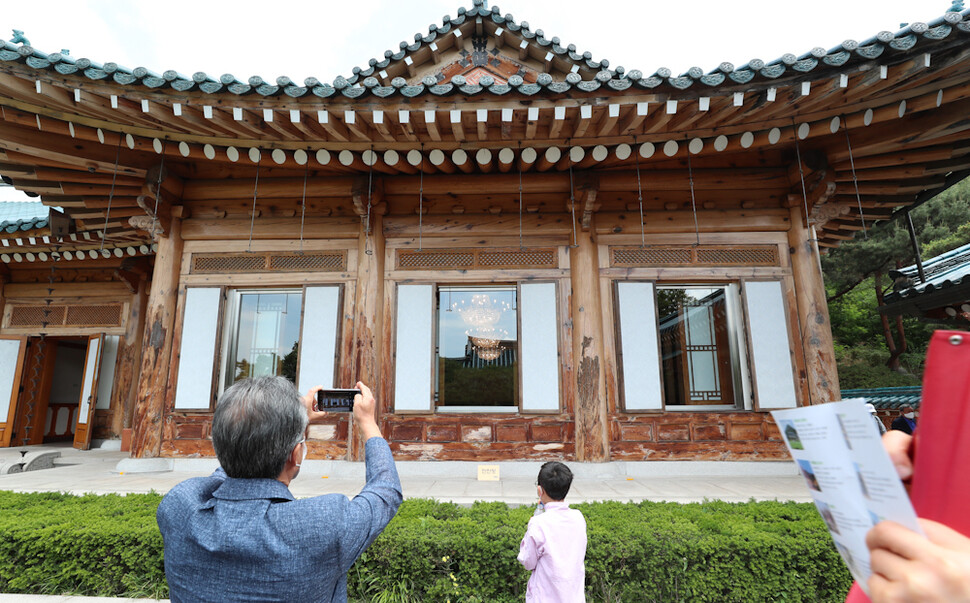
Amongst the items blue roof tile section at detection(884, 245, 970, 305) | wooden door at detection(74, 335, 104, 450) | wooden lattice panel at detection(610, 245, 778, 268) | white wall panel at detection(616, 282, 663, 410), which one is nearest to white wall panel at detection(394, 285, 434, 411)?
white wall panel at detection(616, 282, 663, 410)

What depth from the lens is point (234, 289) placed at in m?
6.63

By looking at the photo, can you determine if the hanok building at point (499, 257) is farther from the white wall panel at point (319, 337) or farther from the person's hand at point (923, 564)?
the person's hand at point (923, 564)

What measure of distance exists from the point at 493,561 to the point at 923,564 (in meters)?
2.53

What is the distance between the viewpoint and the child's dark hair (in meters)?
2.16

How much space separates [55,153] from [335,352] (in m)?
3.82

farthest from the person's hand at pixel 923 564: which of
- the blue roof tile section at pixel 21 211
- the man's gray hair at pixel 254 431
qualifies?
the blue roof tile section at pixel 21 211

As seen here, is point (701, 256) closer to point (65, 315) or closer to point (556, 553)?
point (556, 553)

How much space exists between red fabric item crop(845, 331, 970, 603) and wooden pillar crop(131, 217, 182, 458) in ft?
24.0

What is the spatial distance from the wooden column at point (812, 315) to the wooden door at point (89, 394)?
38.4 feet

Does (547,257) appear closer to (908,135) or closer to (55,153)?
(908,135)

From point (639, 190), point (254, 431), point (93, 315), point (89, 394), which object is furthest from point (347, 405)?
point (93, 315)

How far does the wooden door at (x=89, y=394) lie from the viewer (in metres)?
9.01

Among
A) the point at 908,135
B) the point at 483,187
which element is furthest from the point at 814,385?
the point at 483,187

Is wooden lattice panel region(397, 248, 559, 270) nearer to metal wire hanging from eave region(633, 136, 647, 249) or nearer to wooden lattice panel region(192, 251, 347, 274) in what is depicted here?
wooden lattice panel region(192, 251, 347, 274)
